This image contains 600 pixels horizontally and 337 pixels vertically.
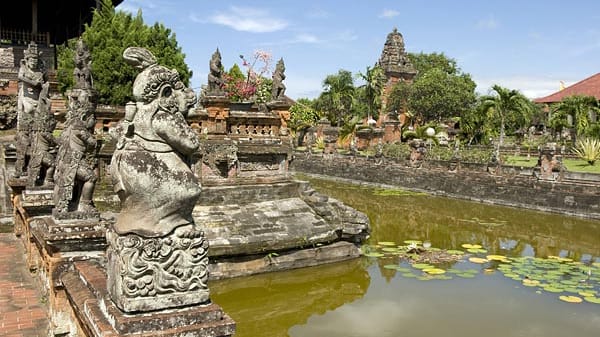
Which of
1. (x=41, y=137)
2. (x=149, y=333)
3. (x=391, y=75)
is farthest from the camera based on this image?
(x=391, y=75)

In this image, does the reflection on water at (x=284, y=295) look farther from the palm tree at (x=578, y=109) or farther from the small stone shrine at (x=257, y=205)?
the palm tree at (x=578, y=109)

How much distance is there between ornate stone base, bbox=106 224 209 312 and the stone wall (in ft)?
51.5

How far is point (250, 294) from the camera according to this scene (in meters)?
8.39

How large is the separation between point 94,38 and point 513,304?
18795 millimetres

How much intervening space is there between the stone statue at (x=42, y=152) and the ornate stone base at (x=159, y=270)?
402 centimetres

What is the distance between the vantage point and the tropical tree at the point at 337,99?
4288 cm

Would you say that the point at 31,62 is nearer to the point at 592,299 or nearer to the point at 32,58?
the point at 32,58

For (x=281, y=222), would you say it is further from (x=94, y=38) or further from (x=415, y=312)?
(x=94, y=38)

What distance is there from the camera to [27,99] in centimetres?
732

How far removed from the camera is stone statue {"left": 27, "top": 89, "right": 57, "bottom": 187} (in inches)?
247

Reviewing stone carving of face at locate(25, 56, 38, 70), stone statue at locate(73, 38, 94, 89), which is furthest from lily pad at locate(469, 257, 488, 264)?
stone carving of face at locate(25, 56, 38, 70)

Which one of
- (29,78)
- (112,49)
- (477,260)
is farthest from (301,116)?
(29,78)

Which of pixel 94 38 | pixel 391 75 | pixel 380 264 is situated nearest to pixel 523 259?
pixel 380 264

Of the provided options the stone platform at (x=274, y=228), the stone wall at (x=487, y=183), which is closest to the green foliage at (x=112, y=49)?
the stone wall at (x=487, y=183)
